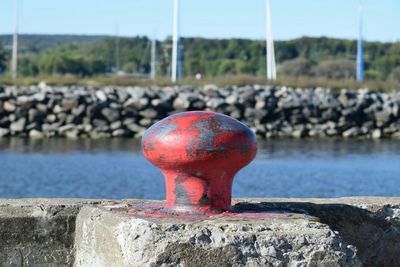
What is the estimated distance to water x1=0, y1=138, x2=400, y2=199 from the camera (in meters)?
14.8

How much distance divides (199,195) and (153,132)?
0.84ft

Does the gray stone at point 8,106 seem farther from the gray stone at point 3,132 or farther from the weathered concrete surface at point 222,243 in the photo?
the weathered concrete surface at point 222,243

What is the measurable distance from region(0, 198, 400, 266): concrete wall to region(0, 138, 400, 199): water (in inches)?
378

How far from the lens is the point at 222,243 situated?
3.01 meters

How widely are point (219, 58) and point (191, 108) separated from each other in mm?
40526

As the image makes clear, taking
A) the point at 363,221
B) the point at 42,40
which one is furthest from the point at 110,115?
the point at 42,40

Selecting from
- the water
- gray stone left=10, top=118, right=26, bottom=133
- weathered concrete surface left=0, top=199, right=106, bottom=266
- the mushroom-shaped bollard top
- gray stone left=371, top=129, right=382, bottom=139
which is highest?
the mushroom-shaped bollard top

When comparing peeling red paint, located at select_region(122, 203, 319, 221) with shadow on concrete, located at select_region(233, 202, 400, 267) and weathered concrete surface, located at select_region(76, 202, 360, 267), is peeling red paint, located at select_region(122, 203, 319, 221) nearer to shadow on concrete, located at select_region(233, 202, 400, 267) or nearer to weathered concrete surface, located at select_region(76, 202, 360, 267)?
weathered concrete surface, located at select_region(76, 202, 360, 267)

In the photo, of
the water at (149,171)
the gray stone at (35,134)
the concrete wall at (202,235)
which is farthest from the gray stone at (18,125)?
the concrete wall at (202,235)

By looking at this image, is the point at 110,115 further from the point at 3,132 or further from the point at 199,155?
the point at 199,155

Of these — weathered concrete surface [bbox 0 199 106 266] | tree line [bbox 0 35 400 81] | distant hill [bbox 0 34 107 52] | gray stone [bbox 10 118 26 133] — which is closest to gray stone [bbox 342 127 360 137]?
gray stone [bbox 10 118 26 133]

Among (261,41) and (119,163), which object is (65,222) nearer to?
(119,163)

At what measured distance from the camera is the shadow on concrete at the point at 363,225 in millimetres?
3787

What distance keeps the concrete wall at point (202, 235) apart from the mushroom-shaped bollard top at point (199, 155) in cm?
18
